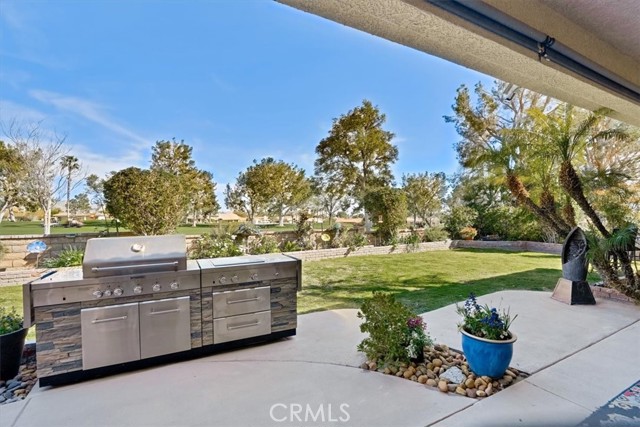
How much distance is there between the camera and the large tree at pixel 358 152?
46.2 feet

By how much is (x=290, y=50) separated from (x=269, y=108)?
13.5ft

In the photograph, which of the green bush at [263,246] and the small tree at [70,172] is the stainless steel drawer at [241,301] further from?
the small tree at [70,172]

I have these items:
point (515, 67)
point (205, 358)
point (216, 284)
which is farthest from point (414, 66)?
point (205, 358)

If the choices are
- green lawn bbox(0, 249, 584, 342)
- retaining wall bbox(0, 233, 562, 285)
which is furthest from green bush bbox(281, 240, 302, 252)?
green lawn bbox(0, 249, 584, 342)

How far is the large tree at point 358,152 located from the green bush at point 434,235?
3192 millimetres

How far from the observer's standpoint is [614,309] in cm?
450

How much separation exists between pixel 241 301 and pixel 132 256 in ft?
3.67

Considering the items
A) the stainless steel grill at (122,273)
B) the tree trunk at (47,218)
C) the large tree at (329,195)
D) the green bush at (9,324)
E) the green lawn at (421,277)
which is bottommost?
the green lawn at (421,277)

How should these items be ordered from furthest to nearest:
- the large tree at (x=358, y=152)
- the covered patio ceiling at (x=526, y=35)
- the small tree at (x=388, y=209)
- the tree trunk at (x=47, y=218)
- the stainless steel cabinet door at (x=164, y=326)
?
A: the large tree at (x=358, y=152) → the small tree at (x=388, y=209) → the tree trunk at (x=47, y=218) → the stainless steel cabinet door at (x=164, y=326) → the covered patio ceiling at (x=526, y=35)

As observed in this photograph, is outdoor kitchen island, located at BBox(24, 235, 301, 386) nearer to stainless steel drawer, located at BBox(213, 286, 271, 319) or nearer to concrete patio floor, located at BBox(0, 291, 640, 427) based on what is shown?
stainless steel drawer, located at BBox(213, 286, 271, 319)

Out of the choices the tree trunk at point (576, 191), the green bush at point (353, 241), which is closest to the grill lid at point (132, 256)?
the tree trunk at point (576, 191)

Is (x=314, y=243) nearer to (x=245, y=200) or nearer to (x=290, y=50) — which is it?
(x=245, y=200)

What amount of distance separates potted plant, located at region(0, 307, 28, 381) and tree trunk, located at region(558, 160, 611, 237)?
23.6ft

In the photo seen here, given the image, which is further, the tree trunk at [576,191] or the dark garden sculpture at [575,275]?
the tree trunk at [576,191]
